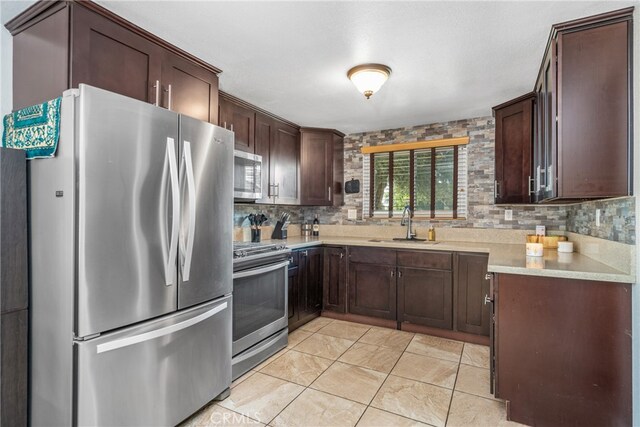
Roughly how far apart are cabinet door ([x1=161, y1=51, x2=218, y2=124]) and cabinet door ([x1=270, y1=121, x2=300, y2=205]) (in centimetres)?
115

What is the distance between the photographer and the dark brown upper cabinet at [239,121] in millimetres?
2902

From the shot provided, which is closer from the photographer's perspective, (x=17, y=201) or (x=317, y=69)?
(x=17, y=201)

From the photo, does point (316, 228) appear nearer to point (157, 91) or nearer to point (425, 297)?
point (425, 297)

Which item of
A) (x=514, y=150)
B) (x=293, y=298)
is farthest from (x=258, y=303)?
(x=514, y=150)

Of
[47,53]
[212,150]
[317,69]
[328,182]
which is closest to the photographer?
[47,53]

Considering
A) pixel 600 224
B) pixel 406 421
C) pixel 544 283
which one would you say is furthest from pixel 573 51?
pixel 406 421

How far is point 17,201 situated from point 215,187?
920mm

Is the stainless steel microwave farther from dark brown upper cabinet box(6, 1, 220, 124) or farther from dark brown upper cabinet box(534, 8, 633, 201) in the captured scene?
dark brown upper cabinet box(534, 8, 633, 201)

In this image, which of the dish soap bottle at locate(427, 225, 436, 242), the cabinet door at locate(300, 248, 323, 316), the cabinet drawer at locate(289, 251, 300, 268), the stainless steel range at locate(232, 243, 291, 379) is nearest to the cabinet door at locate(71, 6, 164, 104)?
the stainless steel range at locate(232, 243, 291, 379)

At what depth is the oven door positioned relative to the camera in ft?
7.95

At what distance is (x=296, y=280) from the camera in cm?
335

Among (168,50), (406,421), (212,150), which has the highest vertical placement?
(168,50)

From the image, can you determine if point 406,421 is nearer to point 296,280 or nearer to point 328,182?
point 296,280

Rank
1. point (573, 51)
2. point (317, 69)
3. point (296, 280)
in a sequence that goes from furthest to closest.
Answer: point (296, 280)
point (317, 69)
point (573, 51)
